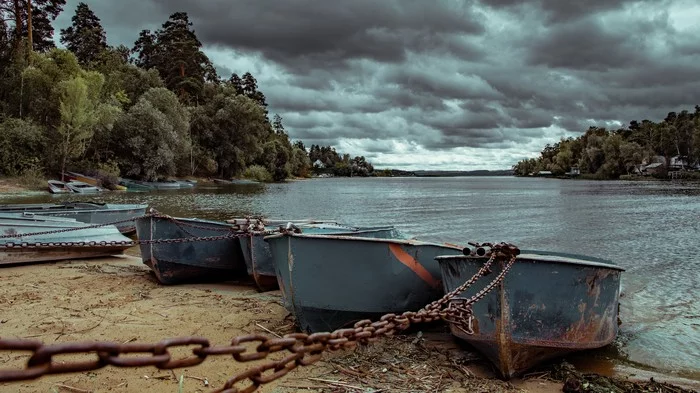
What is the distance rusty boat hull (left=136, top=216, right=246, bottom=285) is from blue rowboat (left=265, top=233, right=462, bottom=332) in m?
3.54

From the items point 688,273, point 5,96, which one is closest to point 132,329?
point 688,273

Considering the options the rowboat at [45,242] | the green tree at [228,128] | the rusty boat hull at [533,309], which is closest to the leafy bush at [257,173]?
the green tree at [228,128]

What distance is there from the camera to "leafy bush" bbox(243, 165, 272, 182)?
279 ft

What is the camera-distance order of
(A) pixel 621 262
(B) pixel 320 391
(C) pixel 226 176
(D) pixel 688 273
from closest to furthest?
(B) pixel 320 391 < (D) pixel 688 273 < (A) pixel 621 262 < (C) pixel 226 176

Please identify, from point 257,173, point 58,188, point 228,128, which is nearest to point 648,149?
point 257,173

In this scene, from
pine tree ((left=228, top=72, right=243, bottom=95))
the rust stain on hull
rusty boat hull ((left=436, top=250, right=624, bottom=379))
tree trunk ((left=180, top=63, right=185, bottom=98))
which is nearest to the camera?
rusty boat hull ((left=436, top=250, right=624, bottom=379))

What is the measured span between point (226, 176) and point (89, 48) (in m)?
30.7

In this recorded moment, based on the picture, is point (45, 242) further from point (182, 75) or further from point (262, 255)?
point (182, 75)

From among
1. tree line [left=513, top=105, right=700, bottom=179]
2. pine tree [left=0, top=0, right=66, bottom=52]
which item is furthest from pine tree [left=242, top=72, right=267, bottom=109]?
tree line [left=513, top=105, right=700, bottom=179]

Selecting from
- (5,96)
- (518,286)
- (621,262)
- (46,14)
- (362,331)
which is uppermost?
(46,14)

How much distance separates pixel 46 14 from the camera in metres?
59.3

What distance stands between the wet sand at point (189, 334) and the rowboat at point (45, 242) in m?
0.91

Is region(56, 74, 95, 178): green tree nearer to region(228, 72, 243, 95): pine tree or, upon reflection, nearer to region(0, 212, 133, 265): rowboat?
region(0, 212, 133, 265): rowboat

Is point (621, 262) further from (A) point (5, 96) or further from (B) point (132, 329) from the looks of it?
(A) point (5, 96)
